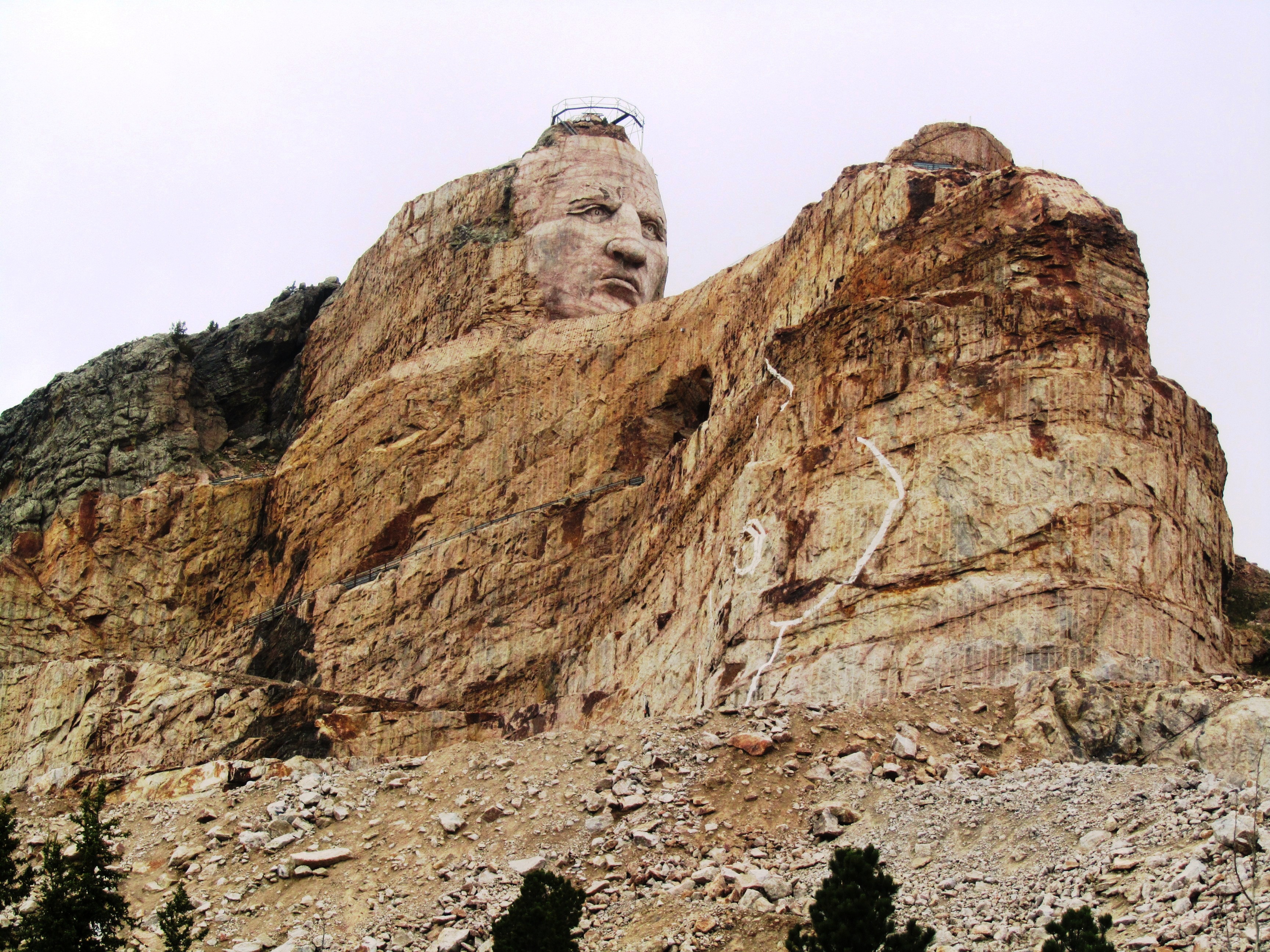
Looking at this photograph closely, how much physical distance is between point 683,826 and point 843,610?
4195mm

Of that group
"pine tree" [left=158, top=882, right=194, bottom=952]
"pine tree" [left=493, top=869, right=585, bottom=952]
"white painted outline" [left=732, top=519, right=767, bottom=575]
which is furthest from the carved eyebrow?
"pine tree" [left=493, top=869, right=585, bottom=952]

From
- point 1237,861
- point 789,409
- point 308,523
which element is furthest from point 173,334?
point 1237,861

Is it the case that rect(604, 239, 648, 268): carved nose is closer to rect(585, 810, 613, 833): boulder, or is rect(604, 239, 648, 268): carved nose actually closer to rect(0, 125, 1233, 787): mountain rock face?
rect(0, 125, 1233, 787): mountain rock face

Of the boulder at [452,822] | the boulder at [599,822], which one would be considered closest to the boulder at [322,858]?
the boulder at [452,822]

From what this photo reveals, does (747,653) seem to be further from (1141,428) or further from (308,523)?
(308,523)

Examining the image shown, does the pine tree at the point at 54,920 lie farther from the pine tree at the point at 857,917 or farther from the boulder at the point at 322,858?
the pine tree at the point at 857,917

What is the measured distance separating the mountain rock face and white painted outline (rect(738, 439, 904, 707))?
0.06 metres

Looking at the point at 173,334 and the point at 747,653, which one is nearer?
the point at 747,653

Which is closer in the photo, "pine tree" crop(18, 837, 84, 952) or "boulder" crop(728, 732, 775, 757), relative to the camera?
"pine tree" crop(18, 837, 84, 952)

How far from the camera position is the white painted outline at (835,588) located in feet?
86.7

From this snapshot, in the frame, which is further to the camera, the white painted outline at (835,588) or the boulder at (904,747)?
the white painted outline at (835,588)

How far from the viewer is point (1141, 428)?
26766 mm

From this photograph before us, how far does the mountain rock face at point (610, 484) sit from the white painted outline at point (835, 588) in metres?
0.06

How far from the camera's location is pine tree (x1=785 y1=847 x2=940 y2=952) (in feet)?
59.3
